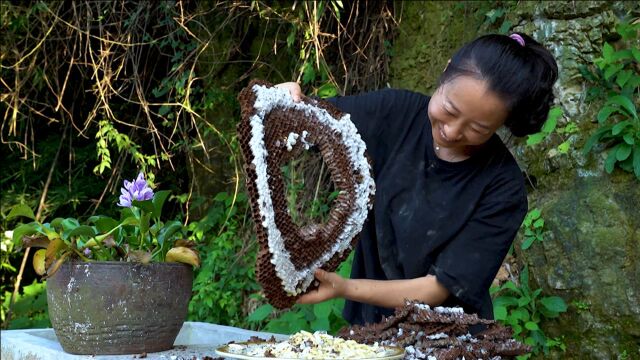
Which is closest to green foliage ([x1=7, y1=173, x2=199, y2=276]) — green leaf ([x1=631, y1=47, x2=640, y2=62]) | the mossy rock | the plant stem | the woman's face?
the woman's face

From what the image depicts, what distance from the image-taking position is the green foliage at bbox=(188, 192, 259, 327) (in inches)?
137

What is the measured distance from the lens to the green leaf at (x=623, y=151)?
2.63m

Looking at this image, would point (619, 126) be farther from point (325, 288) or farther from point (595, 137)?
point (325, 288)

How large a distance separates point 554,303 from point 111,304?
163 cm

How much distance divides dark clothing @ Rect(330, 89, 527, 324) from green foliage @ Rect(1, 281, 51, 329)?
9.21 feet

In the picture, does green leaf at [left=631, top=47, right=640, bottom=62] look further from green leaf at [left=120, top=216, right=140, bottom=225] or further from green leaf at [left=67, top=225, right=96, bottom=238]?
green leaf at [left=67, top=225, right=96, bottom=238]

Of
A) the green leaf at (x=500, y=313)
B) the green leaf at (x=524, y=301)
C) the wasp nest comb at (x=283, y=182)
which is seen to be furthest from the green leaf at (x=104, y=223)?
the green leaf at (x=524, y=301)

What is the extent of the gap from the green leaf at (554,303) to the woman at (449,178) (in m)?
0.95

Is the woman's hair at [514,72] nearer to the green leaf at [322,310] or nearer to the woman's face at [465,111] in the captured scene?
the woman's face at [465,111]

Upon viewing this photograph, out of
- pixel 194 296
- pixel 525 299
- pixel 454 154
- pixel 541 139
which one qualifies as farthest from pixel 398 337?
pixel 194 296

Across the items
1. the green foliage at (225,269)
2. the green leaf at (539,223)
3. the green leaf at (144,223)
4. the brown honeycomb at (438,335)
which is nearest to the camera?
the brown honeycomb at (438,335)

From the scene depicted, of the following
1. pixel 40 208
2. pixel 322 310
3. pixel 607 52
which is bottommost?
pixel 40 208

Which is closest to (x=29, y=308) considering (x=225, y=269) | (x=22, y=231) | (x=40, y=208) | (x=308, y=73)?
(x=40, y=208)

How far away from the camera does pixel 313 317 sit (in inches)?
108
